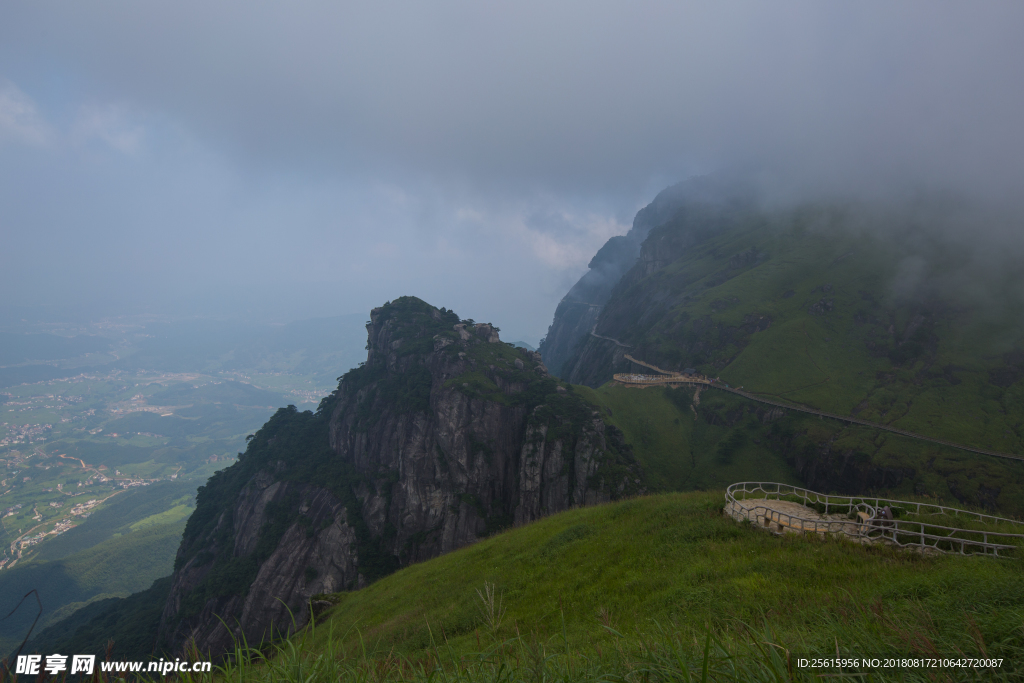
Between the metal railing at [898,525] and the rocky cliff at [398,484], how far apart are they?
41068mm

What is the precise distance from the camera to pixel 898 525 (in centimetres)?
1578

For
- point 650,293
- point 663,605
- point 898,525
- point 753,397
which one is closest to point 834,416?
point 753,397

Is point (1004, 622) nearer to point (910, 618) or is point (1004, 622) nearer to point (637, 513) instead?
point (910, 618)

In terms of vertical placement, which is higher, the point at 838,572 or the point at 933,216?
the point at 933,216

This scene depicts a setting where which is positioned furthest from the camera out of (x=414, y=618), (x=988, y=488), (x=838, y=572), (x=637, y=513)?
(x=988, y=488)

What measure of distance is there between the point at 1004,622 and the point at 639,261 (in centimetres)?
18865

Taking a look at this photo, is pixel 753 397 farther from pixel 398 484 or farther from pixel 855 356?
pixel 398 484

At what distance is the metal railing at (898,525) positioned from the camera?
13137 millimetres

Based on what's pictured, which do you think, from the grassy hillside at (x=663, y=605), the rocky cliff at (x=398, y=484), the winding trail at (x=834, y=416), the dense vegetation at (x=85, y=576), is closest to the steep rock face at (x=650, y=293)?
the winding trail at (x=834, y=416)

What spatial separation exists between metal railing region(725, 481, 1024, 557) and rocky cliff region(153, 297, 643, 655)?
41068 mm

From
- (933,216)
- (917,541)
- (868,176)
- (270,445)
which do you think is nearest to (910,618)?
(917,541)

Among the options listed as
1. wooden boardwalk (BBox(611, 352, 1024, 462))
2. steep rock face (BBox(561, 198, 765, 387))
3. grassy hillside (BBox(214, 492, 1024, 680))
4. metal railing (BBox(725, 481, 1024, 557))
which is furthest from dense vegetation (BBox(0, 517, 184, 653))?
metal railing (BBox(725, 481, 1024, 557))

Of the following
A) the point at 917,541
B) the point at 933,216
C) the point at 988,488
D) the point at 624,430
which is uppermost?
the point at 933,216

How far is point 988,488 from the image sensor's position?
53.0 metres
